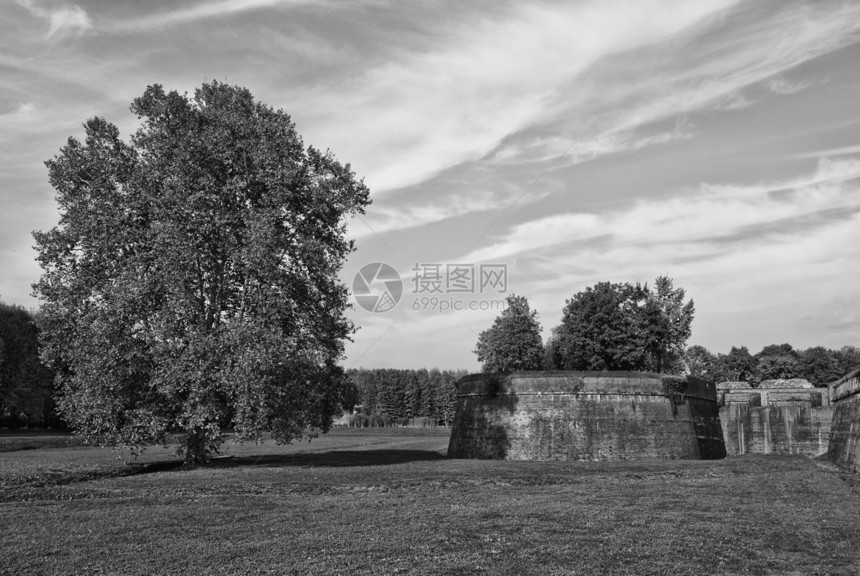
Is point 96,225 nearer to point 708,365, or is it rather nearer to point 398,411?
point 708,365

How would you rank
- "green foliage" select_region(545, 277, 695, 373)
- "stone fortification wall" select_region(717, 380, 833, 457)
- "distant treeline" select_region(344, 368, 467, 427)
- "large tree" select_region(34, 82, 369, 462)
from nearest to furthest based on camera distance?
"large tree" select_region(34, 82, 369, 462) → "stone fortification wall" select_region(717, 380, 833, 457) → "green foliage" select_region(545, 277, 695, 373) → "distant treeline" select_region(344, 368, 467, 427)

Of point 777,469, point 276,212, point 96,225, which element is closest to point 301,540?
point 276,212

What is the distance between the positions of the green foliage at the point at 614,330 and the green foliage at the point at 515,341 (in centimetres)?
658

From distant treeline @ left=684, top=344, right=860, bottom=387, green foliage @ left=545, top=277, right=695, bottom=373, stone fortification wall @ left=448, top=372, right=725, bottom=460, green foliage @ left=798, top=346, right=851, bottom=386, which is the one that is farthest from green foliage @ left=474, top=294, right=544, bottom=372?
green foliage @ left=798, top=346, right=851, bottom=386

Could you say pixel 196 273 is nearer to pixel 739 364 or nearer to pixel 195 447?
pixel 195 447

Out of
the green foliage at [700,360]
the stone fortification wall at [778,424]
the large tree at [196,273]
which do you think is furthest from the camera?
the green foliage at [700,360]

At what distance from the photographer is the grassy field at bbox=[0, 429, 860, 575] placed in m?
12.1

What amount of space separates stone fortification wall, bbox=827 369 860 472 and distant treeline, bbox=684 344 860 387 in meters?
96.2

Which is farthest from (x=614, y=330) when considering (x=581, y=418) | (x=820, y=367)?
(x=820, y=367)

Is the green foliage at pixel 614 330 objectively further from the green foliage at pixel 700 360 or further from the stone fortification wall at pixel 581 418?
the green foliage at pixel 700 360

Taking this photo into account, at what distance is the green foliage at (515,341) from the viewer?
81.5 meters

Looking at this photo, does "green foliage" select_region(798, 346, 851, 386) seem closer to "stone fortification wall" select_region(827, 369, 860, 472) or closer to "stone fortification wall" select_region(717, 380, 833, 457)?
"stone fortification wall" select_region(717, 380, 833, 457)

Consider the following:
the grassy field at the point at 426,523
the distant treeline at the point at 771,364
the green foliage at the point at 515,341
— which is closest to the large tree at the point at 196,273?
the grassy field at the point at 426,523

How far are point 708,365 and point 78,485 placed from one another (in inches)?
5132
